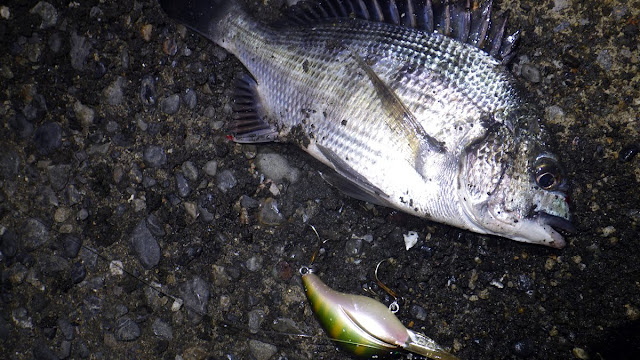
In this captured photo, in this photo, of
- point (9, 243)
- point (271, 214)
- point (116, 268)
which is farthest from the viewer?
point (9, 243)

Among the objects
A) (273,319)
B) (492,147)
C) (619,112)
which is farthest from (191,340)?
(619,112)

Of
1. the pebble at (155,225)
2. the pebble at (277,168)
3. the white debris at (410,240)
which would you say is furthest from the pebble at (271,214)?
the white debris at (410,240)

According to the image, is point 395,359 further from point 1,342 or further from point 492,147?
point 1,342

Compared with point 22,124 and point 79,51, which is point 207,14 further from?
point 22,124

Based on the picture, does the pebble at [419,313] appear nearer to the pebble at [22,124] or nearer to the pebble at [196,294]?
the pebble at [196,294]

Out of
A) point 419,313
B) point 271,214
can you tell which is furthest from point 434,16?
point 419,313
